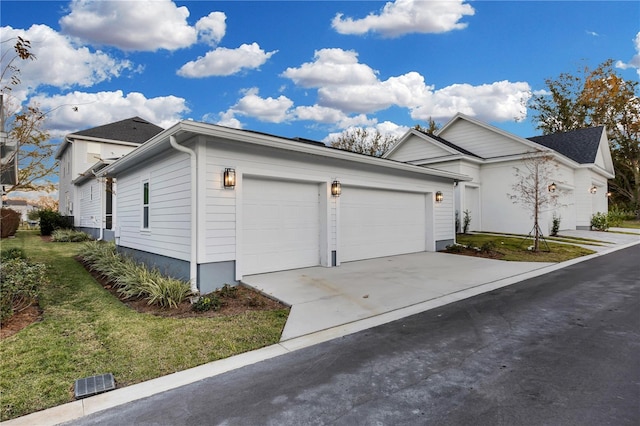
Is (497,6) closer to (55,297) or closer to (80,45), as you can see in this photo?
(80,45)

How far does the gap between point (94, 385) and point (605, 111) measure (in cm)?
4126

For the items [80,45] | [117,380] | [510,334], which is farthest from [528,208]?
[80,45]

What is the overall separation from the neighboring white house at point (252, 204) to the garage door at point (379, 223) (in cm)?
3

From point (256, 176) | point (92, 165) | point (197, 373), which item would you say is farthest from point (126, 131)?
point (197, 373)

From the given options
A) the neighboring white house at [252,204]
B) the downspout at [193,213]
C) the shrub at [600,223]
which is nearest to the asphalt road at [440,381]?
the downspout at [193,213]

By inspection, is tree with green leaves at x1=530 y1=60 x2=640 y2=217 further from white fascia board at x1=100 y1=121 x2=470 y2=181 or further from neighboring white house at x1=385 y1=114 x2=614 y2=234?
white fascia board at x1=100 y1=121 x2=470 y2=181

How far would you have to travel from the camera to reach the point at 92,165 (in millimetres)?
19109

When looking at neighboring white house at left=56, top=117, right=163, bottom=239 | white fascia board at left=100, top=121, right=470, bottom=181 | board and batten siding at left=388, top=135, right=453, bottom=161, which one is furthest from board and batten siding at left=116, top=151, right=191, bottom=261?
board and batten siding at left=388, top=135, right=453, bottom=161

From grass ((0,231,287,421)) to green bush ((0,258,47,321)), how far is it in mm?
305

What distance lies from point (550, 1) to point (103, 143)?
22.6 meters

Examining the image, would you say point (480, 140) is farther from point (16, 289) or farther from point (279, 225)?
point (16, 289)

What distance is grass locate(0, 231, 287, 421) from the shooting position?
119 inches

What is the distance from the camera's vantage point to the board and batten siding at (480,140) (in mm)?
16094

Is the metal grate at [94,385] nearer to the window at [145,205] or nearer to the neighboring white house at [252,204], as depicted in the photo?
the neighboring white house at [252,204]
